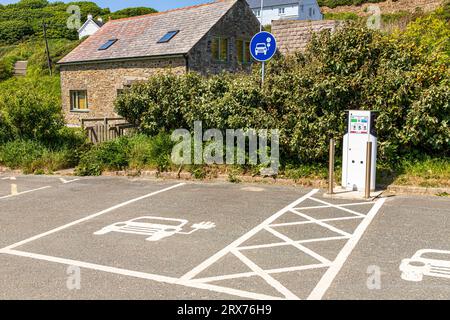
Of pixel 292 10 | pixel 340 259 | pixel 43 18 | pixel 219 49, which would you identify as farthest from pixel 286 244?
pixel 292 10

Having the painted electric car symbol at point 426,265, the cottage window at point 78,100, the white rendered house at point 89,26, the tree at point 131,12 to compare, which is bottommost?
the painted electric car symbol at point 426,265

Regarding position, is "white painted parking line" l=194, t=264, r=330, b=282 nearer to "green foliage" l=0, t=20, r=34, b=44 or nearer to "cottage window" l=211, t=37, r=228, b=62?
"cottage window" l=211, t=37, r=228, b=62

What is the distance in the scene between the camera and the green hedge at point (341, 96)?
977 centimetres

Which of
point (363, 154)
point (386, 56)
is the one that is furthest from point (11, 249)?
point (386, 56)

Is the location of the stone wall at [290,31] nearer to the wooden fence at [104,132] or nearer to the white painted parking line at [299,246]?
the wooden fence at [104,132]

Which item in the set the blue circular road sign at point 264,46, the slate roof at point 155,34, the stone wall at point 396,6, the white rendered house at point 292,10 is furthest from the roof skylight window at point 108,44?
the white rendered house at point 292,10

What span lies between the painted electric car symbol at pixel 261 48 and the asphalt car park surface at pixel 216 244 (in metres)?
4.02

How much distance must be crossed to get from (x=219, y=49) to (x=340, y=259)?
18.1 metres

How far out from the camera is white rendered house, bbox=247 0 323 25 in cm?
6631

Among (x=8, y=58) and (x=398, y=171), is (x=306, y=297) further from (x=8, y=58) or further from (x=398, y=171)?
(x=8, y=58)

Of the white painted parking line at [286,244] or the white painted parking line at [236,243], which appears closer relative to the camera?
the white painted parking line at [286,244]

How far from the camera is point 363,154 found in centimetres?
915
